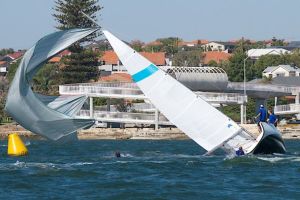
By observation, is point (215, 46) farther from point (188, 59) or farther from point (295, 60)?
point (295, 60)

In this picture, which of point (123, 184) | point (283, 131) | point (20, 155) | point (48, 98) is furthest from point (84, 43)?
point (123, 184)

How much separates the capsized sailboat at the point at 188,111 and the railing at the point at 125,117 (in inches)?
1198

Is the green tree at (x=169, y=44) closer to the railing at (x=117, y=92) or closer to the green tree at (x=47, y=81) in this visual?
the green tree at (x=47, y=81)

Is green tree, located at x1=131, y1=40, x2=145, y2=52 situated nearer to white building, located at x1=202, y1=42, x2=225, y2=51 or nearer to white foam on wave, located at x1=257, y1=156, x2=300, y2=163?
white building, located at x1=202, y1=42, x2=225, y2=51

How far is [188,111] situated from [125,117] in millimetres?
32146

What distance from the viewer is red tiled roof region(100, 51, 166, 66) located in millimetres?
122500

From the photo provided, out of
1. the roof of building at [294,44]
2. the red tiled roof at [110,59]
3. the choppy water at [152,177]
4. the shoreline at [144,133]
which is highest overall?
the roof of building at [294,44]

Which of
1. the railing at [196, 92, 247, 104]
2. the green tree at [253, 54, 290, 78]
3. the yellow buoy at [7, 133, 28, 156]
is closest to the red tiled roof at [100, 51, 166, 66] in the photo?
the green tree at [253, 54, 290, 78]

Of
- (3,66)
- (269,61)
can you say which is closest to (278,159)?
(269,61)

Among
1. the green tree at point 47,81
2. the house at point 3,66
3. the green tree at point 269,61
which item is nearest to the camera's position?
the green tree at point 47,81

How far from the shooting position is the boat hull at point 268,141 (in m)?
33.1

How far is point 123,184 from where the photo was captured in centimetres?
2586

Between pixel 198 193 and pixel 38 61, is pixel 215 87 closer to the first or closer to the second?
pixel 38 61

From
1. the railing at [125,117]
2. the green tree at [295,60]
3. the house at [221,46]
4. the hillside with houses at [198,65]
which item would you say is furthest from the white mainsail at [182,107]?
the house at [221,46]
